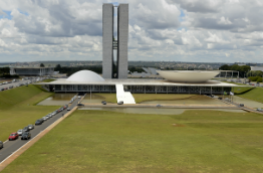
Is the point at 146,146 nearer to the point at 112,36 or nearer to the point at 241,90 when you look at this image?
the point at 241,90

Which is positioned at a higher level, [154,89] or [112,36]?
[112,36]

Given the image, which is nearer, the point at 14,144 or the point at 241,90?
the point at 14,144

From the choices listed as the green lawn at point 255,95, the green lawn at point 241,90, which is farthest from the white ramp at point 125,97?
the green lawn at point 241,90

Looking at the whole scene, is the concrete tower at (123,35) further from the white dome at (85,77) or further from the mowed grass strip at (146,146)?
the mowed grass strip at (146,146)

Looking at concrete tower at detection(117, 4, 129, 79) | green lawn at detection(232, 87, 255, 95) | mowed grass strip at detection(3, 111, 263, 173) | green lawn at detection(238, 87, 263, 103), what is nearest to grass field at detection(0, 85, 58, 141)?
mowed grass strip at detection(3, 111, 263, 173)

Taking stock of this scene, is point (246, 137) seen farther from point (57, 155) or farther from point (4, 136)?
point (4, 136)

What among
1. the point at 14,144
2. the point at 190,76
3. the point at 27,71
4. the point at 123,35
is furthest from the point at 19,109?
the point at 27,71

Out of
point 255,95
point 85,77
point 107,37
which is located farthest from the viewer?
point 107,37

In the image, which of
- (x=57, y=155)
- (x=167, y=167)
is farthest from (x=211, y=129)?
(x=57, y=155)

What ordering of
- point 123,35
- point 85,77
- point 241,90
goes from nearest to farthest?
1. point 241,90
2. point 85,77
3. point 123,35
